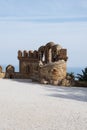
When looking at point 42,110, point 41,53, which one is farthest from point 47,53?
point 42,110

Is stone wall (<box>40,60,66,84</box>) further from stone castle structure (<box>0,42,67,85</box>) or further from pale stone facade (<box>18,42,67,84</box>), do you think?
stone castle structure (<box>0,42,67,85</box>)

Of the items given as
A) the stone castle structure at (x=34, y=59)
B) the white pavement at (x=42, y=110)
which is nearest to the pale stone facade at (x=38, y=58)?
the stone castle structure at (x=34, y=59)

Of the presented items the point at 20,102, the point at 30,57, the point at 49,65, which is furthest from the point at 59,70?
the point at 20,102

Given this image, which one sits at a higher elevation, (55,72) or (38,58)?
(38,58)

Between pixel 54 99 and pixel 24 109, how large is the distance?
119 inches

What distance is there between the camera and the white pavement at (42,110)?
13.0 metres

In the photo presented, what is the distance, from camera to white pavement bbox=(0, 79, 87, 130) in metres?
13.0

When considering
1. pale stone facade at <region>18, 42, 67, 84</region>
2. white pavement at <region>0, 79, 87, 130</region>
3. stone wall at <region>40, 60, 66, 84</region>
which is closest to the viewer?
white pavement at <region>0, 79, 87, 130</region>

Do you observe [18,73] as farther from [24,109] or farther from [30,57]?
[24,109]

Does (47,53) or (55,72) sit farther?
(47,53)

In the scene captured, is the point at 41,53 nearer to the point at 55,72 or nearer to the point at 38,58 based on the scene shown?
the point at 38,58

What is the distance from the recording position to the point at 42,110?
15219 millimetres

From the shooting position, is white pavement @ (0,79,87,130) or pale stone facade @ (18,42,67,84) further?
pale stone facade @ (18,42,67,84)

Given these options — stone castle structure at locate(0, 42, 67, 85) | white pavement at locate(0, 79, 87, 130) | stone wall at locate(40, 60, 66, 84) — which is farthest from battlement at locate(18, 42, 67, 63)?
white pavement at locate(0, 79, 87, 130)
